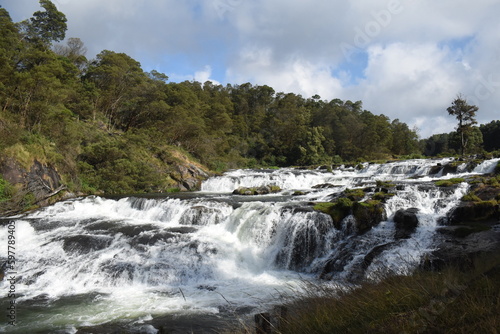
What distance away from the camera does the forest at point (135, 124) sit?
18.1 meters

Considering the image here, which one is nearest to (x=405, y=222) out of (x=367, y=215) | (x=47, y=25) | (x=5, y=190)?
(x=367, y=215)

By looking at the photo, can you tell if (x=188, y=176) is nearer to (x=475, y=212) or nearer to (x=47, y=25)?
(x=475, y=212)

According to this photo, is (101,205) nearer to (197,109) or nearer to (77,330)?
(77,330)

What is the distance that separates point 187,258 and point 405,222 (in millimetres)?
6988

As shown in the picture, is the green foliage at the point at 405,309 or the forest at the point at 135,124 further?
the forest at the point at 135,124

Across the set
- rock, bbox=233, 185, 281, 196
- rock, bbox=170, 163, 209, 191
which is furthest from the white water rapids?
rock, bbox=170, 163, 209, 191

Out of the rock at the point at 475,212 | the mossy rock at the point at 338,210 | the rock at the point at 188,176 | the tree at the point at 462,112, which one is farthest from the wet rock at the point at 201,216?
the tree at the point at 462,112

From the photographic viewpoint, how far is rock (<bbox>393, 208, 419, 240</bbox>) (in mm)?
9192

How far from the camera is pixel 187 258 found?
30.7ft

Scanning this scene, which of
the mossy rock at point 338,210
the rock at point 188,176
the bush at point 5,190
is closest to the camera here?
the mossy rock at point 338,210

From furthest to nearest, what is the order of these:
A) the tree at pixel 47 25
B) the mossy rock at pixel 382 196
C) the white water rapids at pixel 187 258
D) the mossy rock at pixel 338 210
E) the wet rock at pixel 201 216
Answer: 1. the tree at pixel 47 25
2. the wet rock at pixel 201 216
3. the mossy rock at pixel 382 196
4. the mossy rock at pixel 338 210
5. the white water rapids at pixel 187 258

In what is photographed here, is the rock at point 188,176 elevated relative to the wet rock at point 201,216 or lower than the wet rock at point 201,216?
elevated

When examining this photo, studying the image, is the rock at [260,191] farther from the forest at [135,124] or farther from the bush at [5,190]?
the bush at [5,190]

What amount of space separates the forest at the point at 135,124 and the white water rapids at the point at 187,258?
7106 millimetres
